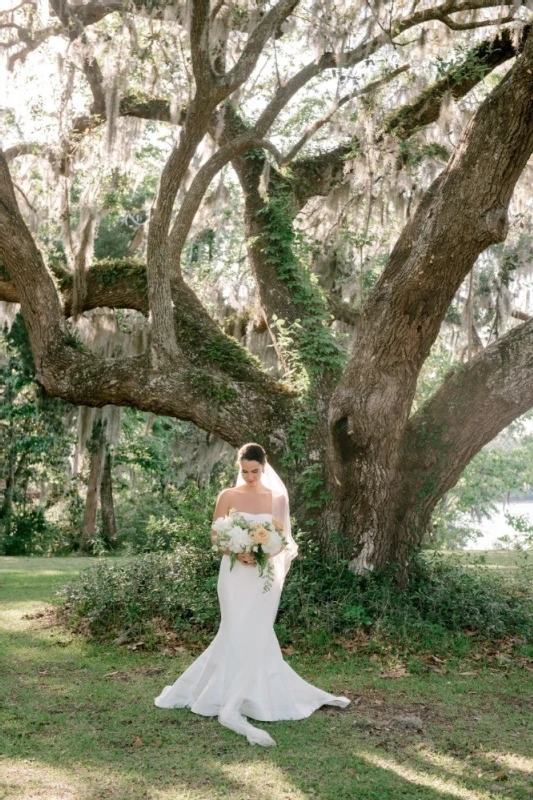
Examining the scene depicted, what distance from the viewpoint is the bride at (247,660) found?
195 inches

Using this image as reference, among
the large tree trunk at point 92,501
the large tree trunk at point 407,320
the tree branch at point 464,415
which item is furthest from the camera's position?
the large tree trunk at point 92,501

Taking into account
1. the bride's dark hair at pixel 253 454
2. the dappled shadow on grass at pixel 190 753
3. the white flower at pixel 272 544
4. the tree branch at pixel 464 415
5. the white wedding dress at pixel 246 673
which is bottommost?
the dappled shadow on grass at pixel 190 753

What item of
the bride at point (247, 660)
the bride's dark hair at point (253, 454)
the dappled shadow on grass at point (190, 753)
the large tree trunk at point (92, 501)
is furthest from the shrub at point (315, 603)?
the large tree trunk at point (92, 501)

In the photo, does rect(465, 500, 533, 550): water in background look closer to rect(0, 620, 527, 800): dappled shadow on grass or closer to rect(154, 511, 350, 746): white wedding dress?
rect(154, 511, 350, 746): white wedding dress

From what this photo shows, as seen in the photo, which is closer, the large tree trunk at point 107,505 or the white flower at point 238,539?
the white flower at point 238,539

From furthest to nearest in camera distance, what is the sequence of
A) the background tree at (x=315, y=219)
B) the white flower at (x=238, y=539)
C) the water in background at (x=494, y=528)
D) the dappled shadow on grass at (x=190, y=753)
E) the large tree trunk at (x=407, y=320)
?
the water in background at (x=494, y=528) → the background tree at (x=315, y=219) → the large tree trunk at (x=407, y=320) → the white flower at (x=238, y=539) → the dappled shadow on grass at (x=190, y=753)

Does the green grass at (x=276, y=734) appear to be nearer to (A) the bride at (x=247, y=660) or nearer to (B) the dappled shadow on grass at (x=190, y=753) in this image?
(B) the dappled shadow on grass at (x=190, y=753)

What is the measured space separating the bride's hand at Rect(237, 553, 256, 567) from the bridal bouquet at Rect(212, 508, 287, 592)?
0.04 meters

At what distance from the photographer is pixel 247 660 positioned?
503 centimetres

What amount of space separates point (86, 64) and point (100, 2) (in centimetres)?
66

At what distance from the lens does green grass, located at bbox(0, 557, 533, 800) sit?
150 inches

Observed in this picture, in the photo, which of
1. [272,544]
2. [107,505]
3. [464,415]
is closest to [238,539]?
→ [272,544]

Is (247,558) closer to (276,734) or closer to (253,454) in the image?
(253,454)

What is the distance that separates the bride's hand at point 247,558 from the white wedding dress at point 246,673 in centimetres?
4
